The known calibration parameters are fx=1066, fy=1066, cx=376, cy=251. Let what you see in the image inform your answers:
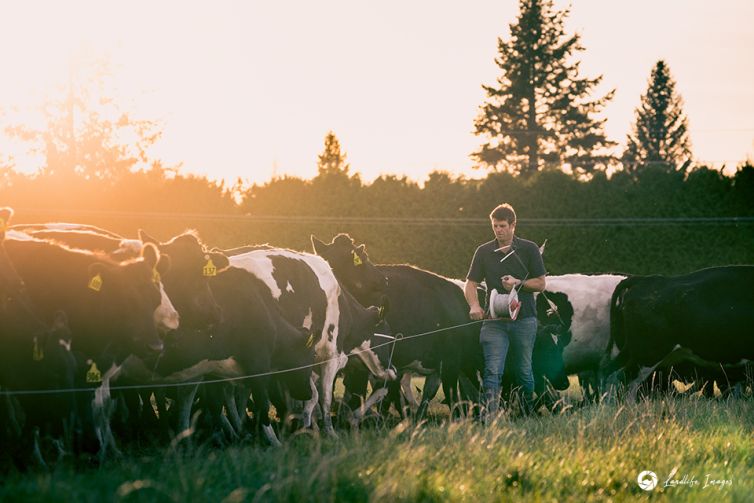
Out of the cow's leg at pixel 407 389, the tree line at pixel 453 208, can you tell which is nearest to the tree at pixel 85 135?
the tree line at pixel 453 208

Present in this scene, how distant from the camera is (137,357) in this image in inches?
380

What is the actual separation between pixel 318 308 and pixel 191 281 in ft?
7.64

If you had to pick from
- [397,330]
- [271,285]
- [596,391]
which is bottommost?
[596,391]

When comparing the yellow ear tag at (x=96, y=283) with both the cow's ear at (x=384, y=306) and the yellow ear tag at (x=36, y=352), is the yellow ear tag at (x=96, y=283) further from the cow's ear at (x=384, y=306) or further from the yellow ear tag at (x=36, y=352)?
the cow's ear at (x=384, y=306)

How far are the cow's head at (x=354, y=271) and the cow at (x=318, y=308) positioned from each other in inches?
24.0

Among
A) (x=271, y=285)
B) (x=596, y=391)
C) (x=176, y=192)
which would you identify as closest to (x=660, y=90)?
(x=176, y=192)

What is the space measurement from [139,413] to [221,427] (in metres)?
0.91

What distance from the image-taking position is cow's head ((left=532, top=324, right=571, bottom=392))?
1458cm

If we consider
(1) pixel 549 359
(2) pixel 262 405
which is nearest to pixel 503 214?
(2) pixel 262 405

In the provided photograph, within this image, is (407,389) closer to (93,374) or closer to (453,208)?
(93,374)

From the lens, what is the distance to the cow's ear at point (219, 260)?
10.2 metres

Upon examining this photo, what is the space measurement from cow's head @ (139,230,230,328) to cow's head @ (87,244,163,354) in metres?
1.04

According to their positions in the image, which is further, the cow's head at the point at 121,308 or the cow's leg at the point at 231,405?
the cow's leg at the point at 231,405

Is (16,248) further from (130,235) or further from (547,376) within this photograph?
(130,235)
